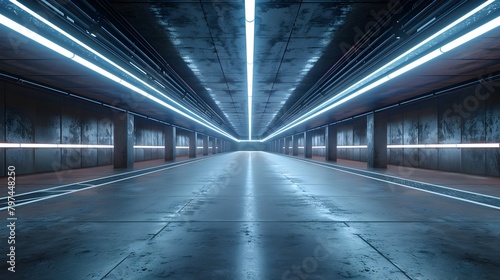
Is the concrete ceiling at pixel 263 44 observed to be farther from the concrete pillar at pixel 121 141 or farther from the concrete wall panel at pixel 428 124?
the concrete pillar at pixel 121 141

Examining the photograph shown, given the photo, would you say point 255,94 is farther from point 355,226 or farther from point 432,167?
point 355,226

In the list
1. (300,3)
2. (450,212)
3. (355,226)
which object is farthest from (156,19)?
(450,212)

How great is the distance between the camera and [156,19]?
7.76 m

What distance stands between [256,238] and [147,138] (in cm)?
2729

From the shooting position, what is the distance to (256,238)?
15.4 feet

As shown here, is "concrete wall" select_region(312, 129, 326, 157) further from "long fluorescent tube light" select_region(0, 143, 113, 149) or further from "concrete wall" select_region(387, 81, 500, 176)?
"long fluorescent tube light" select_region(0, 143, 113, 149)

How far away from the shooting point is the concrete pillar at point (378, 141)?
1952cm

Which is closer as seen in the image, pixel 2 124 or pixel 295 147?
pixel 2 124

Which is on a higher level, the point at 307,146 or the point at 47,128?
the point at 47,128

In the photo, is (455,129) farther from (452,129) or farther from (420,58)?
(420,58)

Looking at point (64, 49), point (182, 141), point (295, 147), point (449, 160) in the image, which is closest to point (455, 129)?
point (449, 160)

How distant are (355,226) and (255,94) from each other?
13.7 metres

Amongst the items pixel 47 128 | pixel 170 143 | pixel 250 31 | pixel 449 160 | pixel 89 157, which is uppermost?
pixel 250 31

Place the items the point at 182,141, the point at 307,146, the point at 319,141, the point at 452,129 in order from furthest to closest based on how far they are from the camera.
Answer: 1. the point at 182,141
2. the point at 319,141
3. the point at 307,146
4. the point at 452,129
